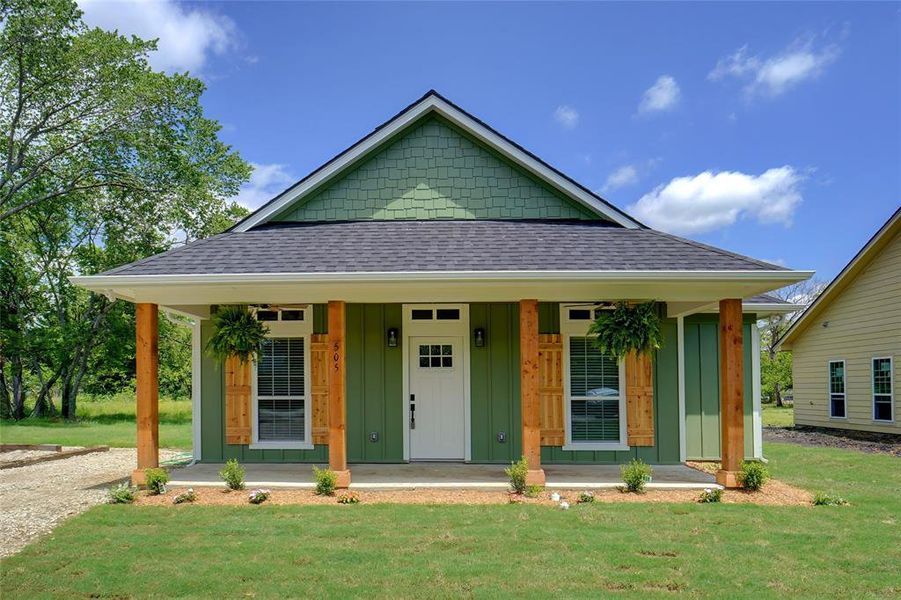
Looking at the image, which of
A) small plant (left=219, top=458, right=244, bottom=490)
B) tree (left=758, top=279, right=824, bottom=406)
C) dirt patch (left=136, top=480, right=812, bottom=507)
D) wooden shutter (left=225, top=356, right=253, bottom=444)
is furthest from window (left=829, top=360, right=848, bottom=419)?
small plant (left=219, top=458, right=244, bottom=490)

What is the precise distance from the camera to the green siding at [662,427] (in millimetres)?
9891

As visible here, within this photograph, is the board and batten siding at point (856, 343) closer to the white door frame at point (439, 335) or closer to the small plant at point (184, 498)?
the white door frame at point (439, 335)

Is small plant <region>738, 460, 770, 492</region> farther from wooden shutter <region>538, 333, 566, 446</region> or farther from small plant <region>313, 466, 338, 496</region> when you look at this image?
small plant <region>313, 466, 338, 496</region>

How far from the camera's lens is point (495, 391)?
32.6 ft

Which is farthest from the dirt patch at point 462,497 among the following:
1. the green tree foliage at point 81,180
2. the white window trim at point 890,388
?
the green tree foliage at point 81,180

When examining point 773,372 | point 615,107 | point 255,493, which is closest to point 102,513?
point 255,493

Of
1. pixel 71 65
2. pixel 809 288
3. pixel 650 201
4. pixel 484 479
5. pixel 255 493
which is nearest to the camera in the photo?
pixel 255 493

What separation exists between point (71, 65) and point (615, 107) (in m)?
15.8

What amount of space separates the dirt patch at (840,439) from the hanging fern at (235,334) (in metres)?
12.0

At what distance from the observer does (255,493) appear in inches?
295

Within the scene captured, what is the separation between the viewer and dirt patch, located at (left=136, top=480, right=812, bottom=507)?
7.38m

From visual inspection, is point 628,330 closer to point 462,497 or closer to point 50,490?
point 462,497

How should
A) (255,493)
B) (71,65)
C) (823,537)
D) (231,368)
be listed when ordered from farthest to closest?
(71,65)
(231,368)
(255,493)
(823,537)

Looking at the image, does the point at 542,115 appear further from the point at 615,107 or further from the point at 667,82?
the point at 667,82
